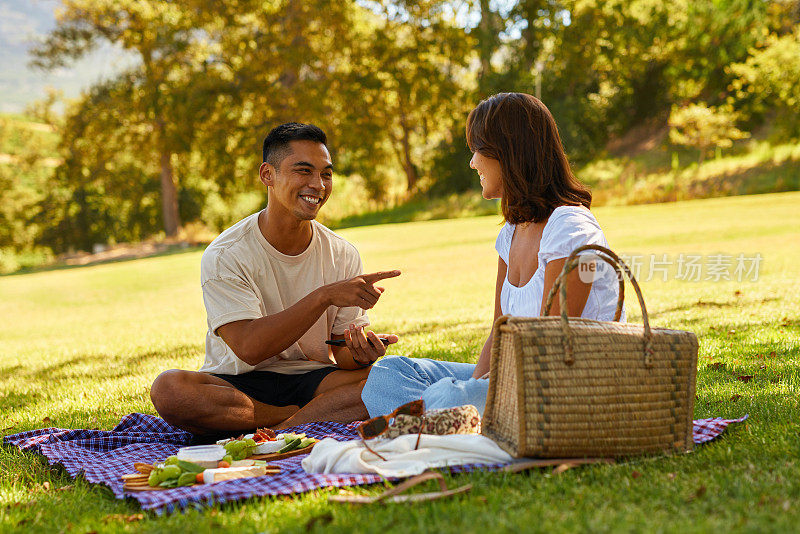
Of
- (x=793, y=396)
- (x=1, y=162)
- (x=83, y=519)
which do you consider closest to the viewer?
(x=83, y=519)

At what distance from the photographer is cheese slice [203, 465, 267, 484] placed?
319 cm

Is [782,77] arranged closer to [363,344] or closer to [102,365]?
[102,365]

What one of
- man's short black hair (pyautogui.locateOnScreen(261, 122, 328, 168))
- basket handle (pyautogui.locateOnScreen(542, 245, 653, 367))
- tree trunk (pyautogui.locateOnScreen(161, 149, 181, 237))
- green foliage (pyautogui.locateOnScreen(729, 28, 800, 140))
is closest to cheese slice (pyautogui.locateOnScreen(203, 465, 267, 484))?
basket handle (pyautogui.locateOnScreen(542, 245, 653, 367))

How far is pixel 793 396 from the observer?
164 inches

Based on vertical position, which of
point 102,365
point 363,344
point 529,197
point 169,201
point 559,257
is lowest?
point 102,365

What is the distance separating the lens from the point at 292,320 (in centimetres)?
405

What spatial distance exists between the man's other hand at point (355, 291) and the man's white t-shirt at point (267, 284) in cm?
52

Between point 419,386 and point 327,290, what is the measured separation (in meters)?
0.74

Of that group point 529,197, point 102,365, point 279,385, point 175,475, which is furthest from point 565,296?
point 102,365

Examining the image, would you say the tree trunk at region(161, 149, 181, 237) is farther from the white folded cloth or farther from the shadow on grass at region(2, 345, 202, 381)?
the white folded cloth

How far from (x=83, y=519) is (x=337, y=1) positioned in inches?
1035

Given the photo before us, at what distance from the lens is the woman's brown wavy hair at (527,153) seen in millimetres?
3557

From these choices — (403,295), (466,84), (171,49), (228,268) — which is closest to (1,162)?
(171,49)

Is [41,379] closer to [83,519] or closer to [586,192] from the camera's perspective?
[83,519]
